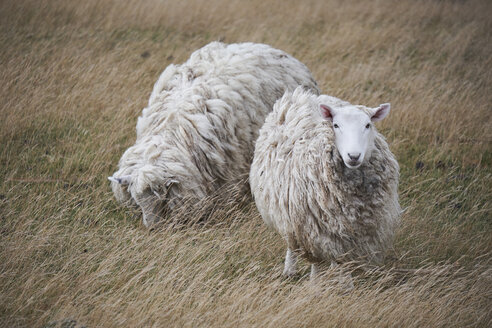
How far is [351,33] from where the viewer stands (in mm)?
9922

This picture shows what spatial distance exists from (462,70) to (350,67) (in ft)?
6.40

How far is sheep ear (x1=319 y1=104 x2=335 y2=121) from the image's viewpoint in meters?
3.85

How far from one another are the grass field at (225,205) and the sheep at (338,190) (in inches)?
10.7

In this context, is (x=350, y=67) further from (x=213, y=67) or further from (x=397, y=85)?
(x=213, y=67)

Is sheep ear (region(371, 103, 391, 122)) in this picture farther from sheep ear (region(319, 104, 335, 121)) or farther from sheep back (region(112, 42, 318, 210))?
sheep back (region(112, 42, 318, 210))

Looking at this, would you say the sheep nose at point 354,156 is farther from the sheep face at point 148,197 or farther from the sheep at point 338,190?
the sheep face at point 148,197

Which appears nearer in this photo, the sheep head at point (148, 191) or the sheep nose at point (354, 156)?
the sheep nose at point (354, 156)

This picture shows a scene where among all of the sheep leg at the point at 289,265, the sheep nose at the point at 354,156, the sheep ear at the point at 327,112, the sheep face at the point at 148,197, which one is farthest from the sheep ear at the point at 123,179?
the sheep nose at the point at 354,156

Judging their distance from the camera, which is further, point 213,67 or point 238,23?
point 238,23

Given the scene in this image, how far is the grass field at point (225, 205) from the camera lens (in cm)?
358

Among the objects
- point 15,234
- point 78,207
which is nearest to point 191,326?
point 15,234

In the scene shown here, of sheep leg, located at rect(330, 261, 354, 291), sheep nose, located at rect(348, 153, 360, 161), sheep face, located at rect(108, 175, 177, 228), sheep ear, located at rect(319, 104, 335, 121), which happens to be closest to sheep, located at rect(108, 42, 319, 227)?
sheep face, located at rect(108, 175, 177, 228)

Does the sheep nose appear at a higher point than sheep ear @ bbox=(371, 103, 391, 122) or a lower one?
lower

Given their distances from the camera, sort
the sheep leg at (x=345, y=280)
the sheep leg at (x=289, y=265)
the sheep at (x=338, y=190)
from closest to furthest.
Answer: the sheep at (x=338, y=190), the sheep leg at (x=345, y=280), the sheep leg at (x=289, y=265)
